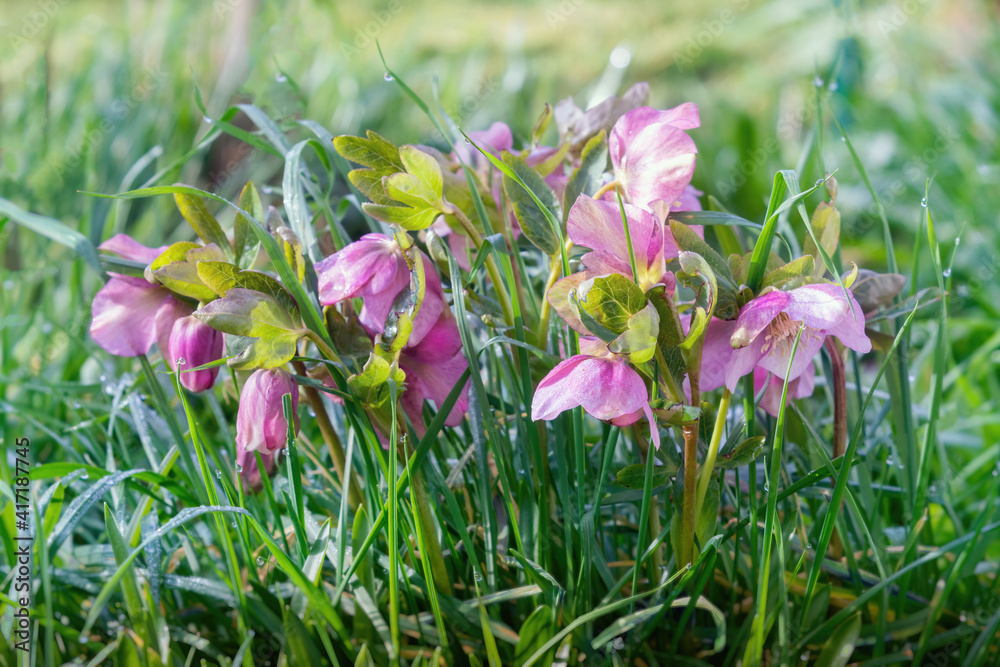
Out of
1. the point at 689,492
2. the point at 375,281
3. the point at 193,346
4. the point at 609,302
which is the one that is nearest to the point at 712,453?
the point at 689,492

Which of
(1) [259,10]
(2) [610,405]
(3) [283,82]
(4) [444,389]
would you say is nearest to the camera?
(2) [610,405]

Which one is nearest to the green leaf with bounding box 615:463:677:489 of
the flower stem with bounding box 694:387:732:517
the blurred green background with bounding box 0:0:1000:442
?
the flower stem with bounding box 694:387:732:517

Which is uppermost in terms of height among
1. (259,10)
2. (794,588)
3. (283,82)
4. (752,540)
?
(259,10)

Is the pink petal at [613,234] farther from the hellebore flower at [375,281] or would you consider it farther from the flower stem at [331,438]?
the flower stem at [331,438]

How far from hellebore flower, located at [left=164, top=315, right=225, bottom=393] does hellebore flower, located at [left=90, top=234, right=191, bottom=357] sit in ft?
0.09

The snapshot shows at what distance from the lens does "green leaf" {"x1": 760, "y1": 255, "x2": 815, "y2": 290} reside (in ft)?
1.49

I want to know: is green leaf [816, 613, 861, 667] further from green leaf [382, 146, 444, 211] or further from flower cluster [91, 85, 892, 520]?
green leaf [382, 146, 444, 211]

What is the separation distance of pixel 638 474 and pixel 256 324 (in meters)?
0.27

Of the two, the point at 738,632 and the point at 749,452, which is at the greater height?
the point at 749,452

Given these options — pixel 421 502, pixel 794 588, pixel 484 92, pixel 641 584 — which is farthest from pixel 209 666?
pixel 484 92

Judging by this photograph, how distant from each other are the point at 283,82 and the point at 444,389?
40 centimetres

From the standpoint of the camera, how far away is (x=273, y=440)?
1.60ft

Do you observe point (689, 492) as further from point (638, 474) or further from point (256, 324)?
point (256, 324)

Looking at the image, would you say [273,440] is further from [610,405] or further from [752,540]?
[752,540]
